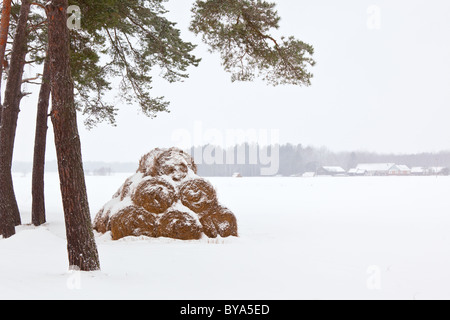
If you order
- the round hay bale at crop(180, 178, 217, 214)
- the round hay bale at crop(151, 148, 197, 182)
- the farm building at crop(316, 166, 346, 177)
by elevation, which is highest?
the round hay bale at crop(151, 148, 197, 182)

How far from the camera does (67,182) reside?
574 cm

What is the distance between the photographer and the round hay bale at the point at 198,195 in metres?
9.86

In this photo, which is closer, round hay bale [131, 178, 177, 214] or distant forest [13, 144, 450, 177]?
round hay bale [131, 178, 177, 214]

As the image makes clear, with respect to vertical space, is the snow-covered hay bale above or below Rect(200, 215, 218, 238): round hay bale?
above

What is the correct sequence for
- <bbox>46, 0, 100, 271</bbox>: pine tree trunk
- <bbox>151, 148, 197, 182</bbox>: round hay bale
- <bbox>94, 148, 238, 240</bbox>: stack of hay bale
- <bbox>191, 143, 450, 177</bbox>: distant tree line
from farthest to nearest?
1. <bbox>191, 143, 450, 177</bbox>: distant tree line
2. <bbox>151, 148, 197, 182</bbox>: round hay bale
3. <bbox>94, 148, 238, 240</bbox>: stack of hay bale
4. <bbox>46, 0, 100, 271</bbox>: pine tree trunk

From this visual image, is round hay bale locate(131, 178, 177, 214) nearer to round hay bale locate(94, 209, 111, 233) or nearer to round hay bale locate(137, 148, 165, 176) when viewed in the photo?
round hay bale locate(137, 148, 165, 176)

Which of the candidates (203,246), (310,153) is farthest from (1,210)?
(310,153)

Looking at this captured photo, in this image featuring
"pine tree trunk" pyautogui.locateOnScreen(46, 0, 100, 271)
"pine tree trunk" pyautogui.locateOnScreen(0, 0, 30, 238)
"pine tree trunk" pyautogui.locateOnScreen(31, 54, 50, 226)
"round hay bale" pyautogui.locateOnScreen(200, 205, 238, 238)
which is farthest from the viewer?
"pine tree trunk" pyautogui.locateOnScreen(31, 54, 50, 226)

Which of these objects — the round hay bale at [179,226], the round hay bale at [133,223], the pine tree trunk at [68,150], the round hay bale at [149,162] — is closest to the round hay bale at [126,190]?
the round hay bale at [149,162]

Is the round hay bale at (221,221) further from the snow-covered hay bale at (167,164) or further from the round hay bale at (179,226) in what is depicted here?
the snow-covered hay bale at (167,164)

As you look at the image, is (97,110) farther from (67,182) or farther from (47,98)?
(67,182)

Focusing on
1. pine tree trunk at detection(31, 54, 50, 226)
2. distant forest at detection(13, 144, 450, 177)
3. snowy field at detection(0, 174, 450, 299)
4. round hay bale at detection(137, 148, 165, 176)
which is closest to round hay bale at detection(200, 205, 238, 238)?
snowy field at detection(0, 174, 450, 299)

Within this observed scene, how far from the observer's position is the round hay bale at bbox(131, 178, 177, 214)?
960 cm
